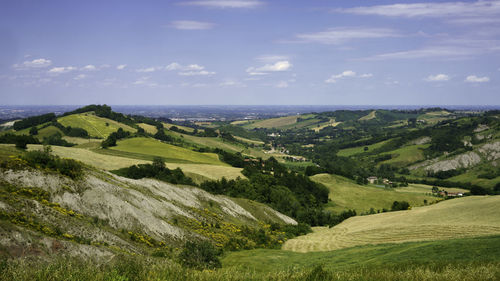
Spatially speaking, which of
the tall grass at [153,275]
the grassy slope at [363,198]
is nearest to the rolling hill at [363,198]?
the grassy slope at [363,198]

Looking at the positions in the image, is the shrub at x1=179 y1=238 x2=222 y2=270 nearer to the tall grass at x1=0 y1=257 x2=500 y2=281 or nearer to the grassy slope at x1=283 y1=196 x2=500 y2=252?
the tall grass at x1=0 y1=257 x2=500 y2=281

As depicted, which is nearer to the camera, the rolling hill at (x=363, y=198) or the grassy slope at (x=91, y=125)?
the rolling hill at (x=363, y=198)

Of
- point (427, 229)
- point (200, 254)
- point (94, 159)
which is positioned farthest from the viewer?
point (94, 159)

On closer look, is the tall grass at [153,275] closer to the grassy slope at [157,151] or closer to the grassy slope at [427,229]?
the grassy slope at [427,229]

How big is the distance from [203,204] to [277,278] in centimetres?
4355

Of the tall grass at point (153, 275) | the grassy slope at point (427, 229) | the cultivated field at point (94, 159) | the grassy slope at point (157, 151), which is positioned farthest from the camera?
the grassy slope at point (157, 151)

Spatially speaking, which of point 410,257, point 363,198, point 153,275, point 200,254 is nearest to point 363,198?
point 363,198

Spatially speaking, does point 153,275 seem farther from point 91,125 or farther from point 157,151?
point 91,125

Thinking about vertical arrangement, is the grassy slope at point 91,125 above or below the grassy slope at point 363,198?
above

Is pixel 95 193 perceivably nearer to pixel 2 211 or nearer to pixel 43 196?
pixel 43 196

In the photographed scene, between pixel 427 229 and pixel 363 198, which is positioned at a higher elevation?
pixel 427 229

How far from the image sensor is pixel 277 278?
1180 cm

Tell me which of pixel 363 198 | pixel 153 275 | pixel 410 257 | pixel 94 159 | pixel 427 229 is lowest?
pixel 363 198

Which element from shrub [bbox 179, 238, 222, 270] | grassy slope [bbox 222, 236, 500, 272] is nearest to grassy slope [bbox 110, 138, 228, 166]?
grassy slope [bbox 222, 236, 500, 272]
